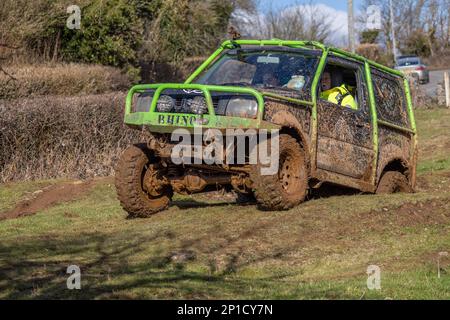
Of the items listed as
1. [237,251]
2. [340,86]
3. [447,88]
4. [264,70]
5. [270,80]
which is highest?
[264,70]

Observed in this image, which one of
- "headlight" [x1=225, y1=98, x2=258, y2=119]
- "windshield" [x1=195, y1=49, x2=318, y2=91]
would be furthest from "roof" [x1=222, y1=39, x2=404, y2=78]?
"headlight" [x1=225, y1=98, x2=258, y2=119]

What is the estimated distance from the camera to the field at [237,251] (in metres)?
6.90

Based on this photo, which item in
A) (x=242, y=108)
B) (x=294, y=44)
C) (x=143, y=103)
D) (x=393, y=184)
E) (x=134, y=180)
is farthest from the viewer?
(x=393, y=184)

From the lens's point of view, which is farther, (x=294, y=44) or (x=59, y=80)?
(x=59, y=80)

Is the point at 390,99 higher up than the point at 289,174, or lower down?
higher up

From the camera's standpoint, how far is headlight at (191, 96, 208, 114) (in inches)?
384

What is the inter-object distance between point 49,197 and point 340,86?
502 cm

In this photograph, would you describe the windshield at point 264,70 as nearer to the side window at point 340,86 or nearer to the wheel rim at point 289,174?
the side window at point 340,86

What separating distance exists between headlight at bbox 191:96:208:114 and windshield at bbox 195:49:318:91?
1193mm

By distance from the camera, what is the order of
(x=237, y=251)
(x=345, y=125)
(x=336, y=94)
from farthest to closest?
(x=336, y=94) → (x=345, y=125) → (x=237, y=251)

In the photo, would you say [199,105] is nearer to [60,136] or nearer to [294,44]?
[294,44]

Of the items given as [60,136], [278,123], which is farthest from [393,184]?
[60,136]

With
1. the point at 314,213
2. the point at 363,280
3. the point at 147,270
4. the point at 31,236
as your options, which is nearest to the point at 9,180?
the point at 31,236

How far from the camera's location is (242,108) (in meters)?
9.77
